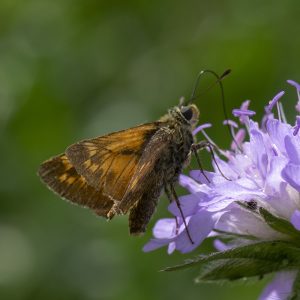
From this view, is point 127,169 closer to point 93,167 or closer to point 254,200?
point 93,167

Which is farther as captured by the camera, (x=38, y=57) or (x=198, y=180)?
(x=38, y=57)

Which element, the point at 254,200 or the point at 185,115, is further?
the point at 185,115

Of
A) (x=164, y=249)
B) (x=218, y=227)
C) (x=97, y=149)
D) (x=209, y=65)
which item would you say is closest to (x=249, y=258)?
(x=218, y=227)

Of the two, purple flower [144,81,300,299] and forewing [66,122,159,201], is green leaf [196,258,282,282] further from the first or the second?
forewing [66,122,159,201]

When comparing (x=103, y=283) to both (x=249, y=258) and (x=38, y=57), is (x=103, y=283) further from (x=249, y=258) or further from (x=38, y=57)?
(x=249, y=258)

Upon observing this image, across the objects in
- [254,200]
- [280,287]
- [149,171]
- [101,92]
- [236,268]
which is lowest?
[280,287]

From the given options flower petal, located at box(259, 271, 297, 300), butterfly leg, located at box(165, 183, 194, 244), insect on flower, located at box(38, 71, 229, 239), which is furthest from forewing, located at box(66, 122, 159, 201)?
flower petal, located at box(259, 271, 297, 300)

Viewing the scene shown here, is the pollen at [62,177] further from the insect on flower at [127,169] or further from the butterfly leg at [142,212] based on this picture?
the butterfly leg at [142,212]

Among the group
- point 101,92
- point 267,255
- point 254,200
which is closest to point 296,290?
point 267,255
